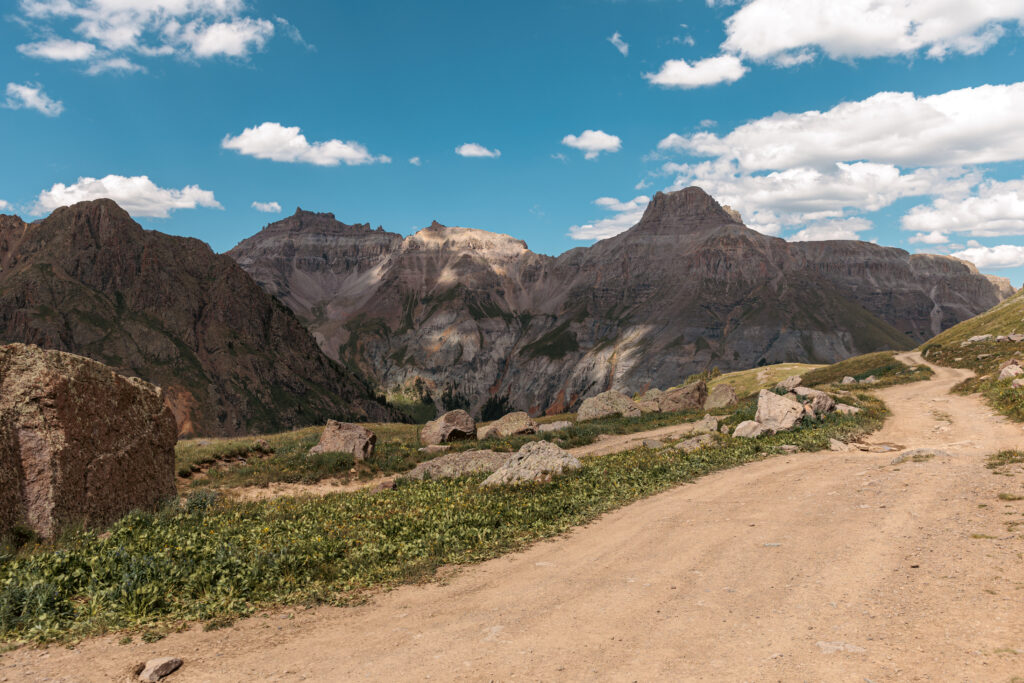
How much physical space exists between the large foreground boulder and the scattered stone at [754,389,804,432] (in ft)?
102

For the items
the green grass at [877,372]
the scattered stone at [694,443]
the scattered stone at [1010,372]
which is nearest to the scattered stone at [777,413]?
the scattered stone at [694,443]

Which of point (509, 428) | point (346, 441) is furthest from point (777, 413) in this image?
point (346, 441)

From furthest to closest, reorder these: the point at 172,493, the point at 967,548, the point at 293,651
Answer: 1. the point at 172,493
2. the point at 967,548
3. the point at 293,651

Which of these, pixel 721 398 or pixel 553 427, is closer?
pixel 553 427

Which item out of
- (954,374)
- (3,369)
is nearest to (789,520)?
(3,369)

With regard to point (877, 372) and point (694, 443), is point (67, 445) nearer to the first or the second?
point (694, 443)

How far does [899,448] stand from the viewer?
25984 mm

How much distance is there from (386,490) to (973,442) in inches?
1060

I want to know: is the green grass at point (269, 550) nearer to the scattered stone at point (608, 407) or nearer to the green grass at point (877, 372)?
the scattered stone at point (608, 407)

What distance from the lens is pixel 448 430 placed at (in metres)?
42.1

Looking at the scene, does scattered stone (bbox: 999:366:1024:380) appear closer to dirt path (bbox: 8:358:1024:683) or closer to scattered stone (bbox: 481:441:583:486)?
dirt path (bbox: 8:358:1024:683)

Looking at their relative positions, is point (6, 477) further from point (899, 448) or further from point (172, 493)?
point (899, 448)

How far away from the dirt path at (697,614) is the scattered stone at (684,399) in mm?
39787

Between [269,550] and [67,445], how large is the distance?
28.9 feet
